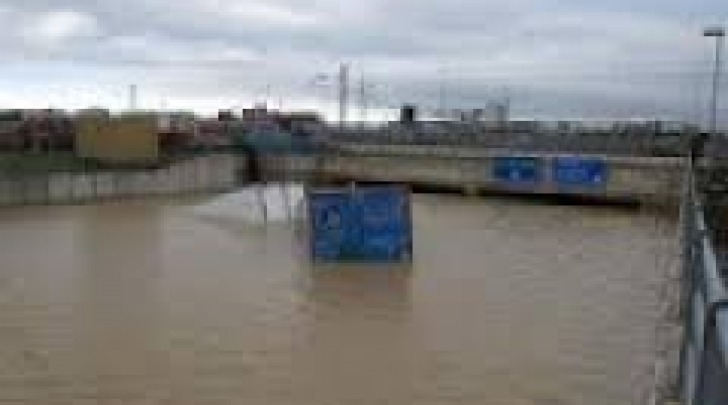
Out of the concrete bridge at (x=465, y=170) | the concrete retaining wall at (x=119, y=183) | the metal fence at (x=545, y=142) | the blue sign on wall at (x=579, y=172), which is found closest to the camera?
the concrete retaining wall at (x=119, y=183)

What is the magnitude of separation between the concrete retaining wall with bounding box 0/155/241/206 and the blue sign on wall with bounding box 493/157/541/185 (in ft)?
50.2

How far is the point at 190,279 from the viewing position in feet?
90.8

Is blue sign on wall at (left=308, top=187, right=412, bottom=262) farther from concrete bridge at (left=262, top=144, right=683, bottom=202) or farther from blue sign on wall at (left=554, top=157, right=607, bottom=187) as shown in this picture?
blue sign on wall at (left=554, top=157, right=607, bottom=187)

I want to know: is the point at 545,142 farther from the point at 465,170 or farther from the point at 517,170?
the point at 517,170

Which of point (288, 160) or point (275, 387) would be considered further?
point (288, 160)

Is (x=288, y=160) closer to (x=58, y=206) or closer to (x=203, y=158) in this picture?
(x=203, y=158)

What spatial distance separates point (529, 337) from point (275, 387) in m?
5.85

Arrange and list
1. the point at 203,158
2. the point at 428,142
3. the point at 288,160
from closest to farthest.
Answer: the point at 203,158 → the point at 288,160 → the point at 428,142

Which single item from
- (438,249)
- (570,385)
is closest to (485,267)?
(438,249)

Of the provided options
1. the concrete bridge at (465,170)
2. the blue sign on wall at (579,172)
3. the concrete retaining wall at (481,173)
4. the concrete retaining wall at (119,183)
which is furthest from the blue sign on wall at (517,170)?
the concrete retaining wall at (119,183)

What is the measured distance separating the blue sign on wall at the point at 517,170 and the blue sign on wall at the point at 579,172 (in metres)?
1.27

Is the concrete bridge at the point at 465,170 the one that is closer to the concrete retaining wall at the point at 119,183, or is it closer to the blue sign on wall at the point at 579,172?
the blue sign on wall at the point at 579,172

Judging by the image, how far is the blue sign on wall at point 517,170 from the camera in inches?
2222

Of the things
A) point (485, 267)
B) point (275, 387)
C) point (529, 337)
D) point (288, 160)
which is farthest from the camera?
point (288, 160)
